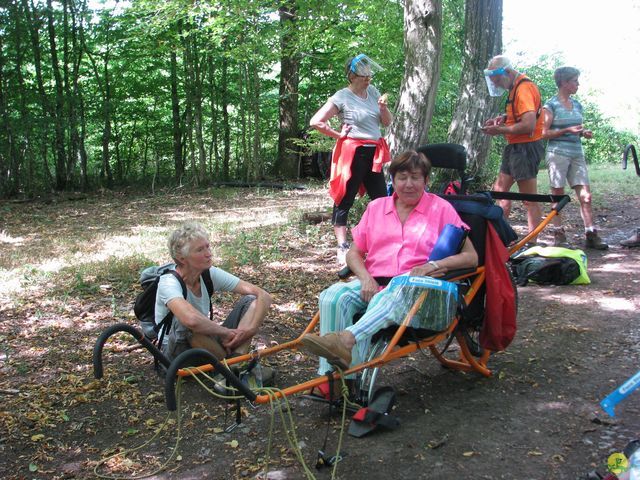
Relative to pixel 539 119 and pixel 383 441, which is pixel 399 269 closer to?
pixel 383 441

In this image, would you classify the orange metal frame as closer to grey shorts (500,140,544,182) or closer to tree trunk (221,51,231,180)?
grey shorts (500,140,544,182)

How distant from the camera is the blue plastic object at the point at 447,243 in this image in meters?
3.29

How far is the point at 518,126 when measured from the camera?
224 inches

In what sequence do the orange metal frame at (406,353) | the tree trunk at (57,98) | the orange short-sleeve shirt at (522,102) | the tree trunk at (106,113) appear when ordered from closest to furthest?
the orange metal frame at (406,353) → the orange short-sleeve shirt at (522,102) → the tree trunk at (57,98) → the tree trunk at (106,113)

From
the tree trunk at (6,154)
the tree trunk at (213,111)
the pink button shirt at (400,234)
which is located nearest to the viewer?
the pink button shirt at (400,234)

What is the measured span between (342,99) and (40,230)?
557cm

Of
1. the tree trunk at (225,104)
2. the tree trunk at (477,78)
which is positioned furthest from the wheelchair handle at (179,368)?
the tree trunk at (225,104)

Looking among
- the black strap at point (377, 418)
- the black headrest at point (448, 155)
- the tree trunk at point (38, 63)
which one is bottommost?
the black strap at point (377, 418)

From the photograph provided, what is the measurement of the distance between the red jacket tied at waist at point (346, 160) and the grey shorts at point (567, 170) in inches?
77.1

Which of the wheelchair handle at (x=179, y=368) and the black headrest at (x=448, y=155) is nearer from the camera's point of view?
the wheelchair handle at (x=179, y=368)

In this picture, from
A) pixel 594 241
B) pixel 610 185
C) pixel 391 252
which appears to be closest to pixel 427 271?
pixel 391 252

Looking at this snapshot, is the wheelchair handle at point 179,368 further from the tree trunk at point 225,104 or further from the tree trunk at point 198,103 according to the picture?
the tree trunk at point 225,104

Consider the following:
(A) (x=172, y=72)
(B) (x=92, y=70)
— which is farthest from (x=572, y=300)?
(B) (x=92, y=70)

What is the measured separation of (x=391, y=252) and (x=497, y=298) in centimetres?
66
